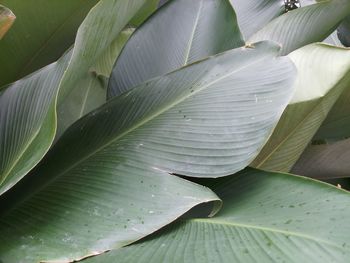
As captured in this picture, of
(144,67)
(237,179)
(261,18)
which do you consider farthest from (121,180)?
(261,18)

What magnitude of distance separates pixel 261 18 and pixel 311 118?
34 centimetres

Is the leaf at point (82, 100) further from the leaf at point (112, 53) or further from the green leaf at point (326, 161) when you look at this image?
the green leaf at point (326, 161)

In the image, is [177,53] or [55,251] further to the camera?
[177,53]

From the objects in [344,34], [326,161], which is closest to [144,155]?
[326,161]

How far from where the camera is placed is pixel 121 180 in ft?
2.08

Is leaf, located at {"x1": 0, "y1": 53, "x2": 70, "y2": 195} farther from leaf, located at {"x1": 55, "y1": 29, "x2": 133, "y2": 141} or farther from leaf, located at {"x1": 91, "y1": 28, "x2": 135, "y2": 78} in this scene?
leaf, located at {"x1": 91, "y1": 28, "x2": 135, "y2": 78}

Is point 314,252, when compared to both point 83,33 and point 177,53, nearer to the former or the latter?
point 83,33

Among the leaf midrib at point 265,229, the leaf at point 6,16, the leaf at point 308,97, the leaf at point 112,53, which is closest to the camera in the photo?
the leaf midrib at point 265,229

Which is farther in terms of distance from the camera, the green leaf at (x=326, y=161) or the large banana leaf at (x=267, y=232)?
the green leaf at (x=326, y=161)

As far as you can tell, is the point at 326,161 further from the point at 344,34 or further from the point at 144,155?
the point at 344,34

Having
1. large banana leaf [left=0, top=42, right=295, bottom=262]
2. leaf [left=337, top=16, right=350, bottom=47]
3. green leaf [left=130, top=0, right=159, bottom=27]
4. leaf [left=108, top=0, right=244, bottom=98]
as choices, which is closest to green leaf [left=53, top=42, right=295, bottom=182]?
large banana leaf [left=0, top=42, right=295, bottom=262]

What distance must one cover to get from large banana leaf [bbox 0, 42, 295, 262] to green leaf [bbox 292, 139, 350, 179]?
0.25m

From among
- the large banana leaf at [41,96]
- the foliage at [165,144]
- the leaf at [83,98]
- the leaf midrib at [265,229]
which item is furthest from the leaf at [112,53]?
the leaf midrib at [265,229]

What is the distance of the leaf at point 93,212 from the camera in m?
0.57
